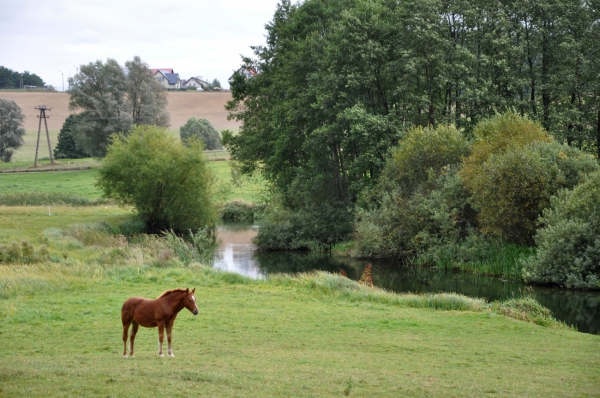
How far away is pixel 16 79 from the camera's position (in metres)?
174

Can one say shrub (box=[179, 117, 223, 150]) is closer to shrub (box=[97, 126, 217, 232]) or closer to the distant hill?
the distant hill

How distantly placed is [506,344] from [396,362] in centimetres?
485

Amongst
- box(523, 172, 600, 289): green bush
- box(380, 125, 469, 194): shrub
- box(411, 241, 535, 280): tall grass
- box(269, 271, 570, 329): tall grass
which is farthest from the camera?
box(380, 125, 469, 194): shrub

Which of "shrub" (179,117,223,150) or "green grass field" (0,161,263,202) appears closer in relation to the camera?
"green grass field" (0,161,263,202)

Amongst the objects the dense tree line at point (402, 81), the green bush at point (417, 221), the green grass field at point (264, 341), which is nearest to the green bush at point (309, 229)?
the dense tree line at point (402, 81)

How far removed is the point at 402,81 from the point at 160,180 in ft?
66.8

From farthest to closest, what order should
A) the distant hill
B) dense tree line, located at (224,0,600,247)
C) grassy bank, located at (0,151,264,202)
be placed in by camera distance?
the distant hill, grassy bank, located at (0,151,264,202), dense tree line, located at (224,0,600,247)

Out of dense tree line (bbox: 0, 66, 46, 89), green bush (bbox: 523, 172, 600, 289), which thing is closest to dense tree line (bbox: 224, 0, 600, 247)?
green bush (bbox: 523, 172, 600, 289)

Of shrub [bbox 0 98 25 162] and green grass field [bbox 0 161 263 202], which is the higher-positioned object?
shrub [bbox 0 98 25 162]

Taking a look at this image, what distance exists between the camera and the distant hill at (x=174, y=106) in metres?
134

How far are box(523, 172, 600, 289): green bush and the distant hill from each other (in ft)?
341

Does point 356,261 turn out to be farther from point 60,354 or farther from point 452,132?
point 60,354

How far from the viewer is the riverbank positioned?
1162 centimetres

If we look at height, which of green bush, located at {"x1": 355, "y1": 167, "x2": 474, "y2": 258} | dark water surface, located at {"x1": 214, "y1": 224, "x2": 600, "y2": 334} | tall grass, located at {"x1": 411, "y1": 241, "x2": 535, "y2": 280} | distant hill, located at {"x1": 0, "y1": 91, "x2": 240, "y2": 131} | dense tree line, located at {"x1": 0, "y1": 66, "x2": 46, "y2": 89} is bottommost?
dark water surface, located at {"x1": 214, "y1": 224, "x2": 600, "y2": 334}
